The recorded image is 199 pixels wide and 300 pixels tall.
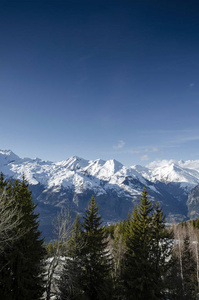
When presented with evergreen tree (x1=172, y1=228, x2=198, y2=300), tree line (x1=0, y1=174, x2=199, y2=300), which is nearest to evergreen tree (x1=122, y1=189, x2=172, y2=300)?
tree line (x1=0, y1=174, x2=199, y2=300)

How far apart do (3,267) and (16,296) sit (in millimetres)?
3565

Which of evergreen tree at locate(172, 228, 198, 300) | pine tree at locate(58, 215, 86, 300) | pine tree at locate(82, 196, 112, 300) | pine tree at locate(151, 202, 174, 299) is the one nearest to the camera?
pine tree at locate(58, 215, 86, 300)

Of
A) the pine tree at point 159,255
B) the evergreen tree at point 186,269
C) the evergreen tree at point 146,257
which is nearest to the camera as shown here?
the evergreen tree at point 146,257

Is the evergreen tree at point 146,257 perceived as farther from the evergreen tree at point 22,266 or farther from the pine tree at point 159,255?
the evergreen tree at point 22,266

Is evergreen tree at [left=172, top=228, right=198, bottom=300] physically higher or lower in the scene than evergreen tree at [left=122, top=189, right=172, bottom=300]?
lower

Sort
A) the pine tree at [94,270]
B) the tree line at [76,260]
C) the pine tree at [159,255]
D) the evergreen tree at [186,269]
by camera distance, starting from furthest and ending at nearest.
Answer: the evergreen tree at [186,269] → the pine tree at [94,270] → the pine tree at [159,255] → the tree line at [76,260]

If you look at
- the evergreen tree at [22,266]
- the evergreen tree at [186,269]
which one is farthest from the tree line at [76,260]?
the evergreen tree at [186,269]

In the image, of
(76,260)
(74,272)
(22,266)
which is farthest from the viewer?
(76,260)

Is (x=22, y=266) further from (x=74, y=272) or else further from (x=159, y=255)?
(x=159, y=255)

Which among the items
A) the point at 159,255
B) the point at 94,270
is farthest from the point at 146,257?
the point at 94,270

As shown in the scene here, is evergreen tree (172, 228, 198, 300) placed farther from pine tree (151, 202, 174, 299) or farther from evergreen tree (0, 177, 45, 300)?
evergreen tree (0, 177, 45, 300)

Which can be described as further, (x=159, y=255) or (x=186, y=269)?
(x=186, y=269)

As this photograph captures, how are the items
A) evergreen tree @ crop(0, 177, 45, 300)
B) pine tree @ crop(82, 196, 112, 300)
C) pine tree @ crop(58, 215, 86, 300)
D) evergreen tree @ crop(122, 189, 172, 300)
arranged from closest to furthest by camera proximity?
1. evergreen tree @ crop(0, 177, 45, 300)
2. pine tree @ crop(58, 215, 86, 300)
3. evergreen tree @ crop(122, 189, 172, 300)
4. pine tree @ crop(82, 196, 112, 300)

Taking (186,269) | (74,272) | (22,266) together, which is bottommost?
(186,269)
